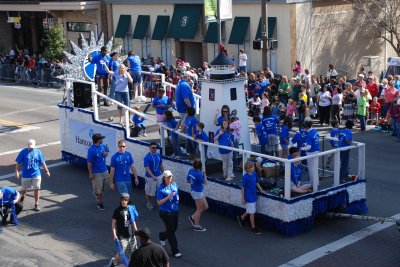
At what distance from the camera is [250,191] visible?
1359 cm

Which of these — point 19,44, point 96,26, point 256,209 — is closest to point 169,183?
point 256,209

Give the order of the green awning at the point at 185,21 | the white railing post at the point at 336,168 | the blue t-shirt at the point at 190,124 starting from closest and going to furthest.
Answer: the white railing post at the point at 336,168, the blue t-shirt at the point at 190,124, the green awning at the point at 185,21

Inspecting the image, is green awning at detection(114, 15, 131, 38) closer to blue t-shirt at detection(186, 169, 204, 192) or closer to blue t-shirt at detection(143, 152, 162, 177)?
blue t-shirt at detection(143, 152, 162, 177)

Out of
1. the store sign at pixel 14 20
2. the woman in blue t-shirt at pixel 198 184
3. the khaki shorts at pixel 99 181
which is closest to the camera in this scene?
the woman in blue t-shirt at pixel 198 184

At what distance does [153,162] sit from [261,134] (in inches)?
116

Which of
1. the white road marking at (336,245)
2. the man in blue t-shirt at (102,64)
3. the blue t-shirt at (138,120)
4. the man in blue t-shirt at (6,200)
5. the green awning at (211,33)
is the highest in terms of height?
the green awning at (211,33)

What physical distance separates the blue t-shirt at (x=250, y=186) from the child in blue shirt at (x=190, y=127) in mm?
2443

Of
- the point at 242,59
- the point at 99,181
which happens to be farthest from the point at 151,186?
the point at 242,59

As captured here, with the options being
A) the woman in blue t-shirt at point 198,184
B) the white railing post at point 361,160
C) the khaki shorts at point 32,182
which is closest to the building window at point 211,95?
the woman in blue t-shirt at point 198,184

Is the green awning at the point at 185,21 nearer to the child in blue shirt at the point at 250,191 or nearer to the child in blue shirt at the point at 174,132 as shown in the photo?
the child in blue shirt at the point at 174,132

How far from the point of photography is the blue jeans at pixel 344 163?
47.8 feet

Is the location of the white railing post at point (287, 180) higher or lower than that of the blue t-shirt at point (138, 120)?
lower

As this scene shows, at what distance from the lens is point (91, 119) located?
18484 mm

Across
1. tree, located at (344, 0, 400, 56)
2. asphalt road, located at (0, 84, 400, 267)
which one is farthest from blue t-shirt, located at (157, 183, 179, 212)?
tree, located at (344, 0, 400, 56)
